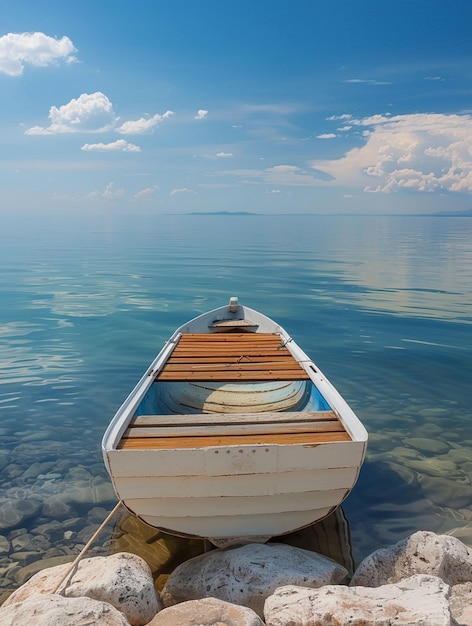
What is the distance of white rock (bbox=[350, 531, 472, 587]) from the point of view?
5112 mm

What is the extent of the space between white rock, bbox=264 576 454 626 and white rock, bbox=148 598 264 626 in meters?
0.24

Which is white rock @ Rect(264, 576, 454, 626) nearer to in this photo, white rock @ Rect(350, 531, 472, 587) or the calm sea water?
white rock @ Rect(350, 531, 472, 587)

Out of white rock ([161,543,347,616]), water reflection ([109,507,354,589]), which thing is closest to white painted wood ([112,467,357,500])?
white rock ([161,543,347,616])

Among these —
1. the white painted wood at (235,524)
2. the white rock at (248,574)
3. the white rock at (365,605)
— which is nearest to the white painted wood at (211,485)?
the white painted wood at (235,524)

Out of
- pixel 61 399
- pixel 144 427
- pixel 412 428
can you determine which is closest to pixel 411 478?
pixel 412 428

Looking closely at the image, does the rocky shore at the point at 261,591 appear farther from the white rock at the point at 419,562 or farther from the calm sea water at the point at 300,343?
the calm sea water at the point at 300,343

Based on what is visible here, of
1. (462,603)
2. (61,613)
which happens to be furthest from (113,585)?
(462,603)

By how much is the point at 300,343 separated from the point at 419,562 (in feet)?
36.6

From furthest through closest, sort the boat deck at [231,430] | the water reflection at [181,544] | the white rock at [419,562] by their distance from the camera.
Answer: the water reflection at [181,544] → the boat deck at [231,430] → the white rock at [419,562]

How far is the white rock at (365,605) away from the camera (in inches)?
147

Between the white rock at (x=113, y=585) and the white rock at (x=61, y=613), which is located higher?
the white rock at (x=61, y=613)

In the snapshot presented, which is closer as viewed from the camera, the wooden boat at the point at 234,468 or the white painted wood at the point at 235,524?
the wooden boat at the point at 234,468

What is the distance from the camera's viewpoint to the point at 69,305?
22906mm

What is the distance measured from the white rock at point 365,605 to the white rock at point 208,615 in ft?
0.80
